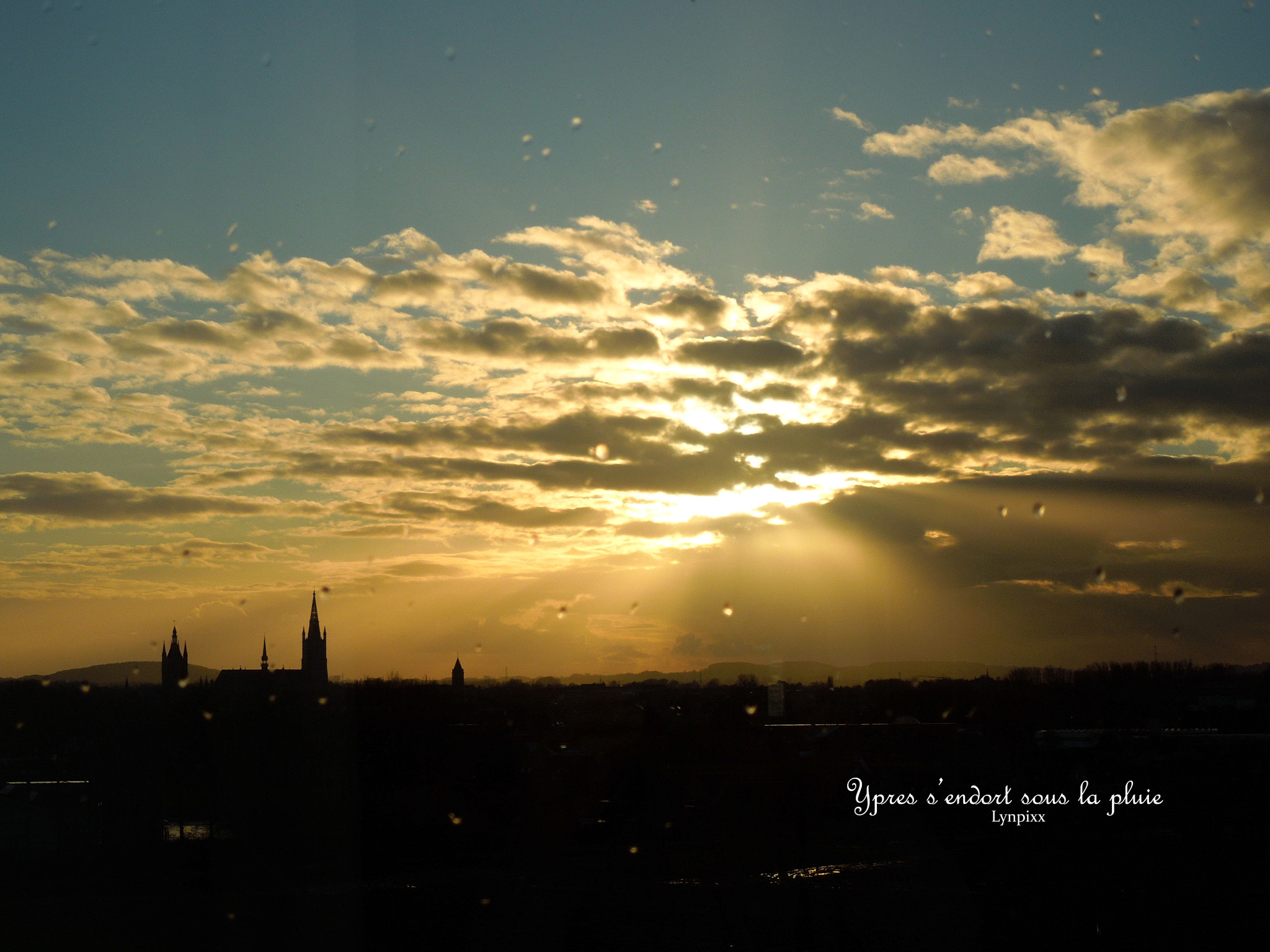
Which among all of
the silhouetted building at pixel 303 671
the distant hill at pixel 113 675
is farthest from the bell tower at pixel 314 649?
the distant hill at pixel 113 675

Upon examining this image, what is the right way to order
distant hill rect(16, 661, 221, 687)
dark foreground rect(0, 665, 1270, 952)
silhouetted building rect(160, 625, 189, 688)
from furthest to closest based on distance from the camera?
1. silhouetted building rect(160, 625, 189, 688)
2. distant hill rect(16, 661, 221, 687)
3. dark foreground rect(0, 665, 1270, 952)

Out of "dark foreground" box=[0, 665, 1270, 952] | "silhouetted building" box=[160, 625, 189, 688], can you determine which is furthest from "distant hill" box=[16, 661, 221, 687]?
"silhouetted building" box=[160, 625, 189, 688]

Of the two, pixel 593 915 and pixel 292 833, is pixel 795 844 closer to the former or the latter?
pixel 593 915

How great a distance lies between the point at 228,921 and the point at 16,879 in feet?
31.3

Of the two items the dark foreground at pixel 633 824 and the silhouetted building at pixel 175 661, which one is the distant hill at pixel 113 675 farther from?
the silhouetted building at pixel 175 661

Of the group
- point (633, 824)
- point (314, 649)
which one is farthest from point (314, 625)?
point (633, 824)

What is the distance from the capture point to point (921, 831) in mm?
32750

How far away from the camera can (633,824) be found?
34.5 metres

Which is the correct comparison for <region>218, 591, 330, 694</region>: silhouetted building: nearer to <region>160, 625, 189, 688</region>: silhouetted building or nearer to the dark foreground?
<region>160, 625, 189, 688</region>: silhouetted building

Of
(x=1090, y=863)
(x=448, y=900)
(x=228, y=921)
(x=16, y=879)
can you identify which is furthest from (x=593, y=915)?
(x=16, y=879)

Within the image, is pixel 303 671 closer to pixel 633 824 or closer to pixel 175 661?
pixel 175 661

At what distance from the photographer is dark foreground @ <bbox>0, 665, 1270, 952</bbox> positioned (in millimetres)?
21266

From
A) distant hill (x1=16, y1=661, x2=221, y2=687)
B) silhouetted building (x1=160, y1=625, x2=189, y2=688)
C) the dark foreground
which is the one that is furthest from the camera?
silhouetted building (x1=160, y1=625, x2=189, y2=688)

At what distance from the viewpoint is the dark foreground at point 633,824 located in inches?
837
